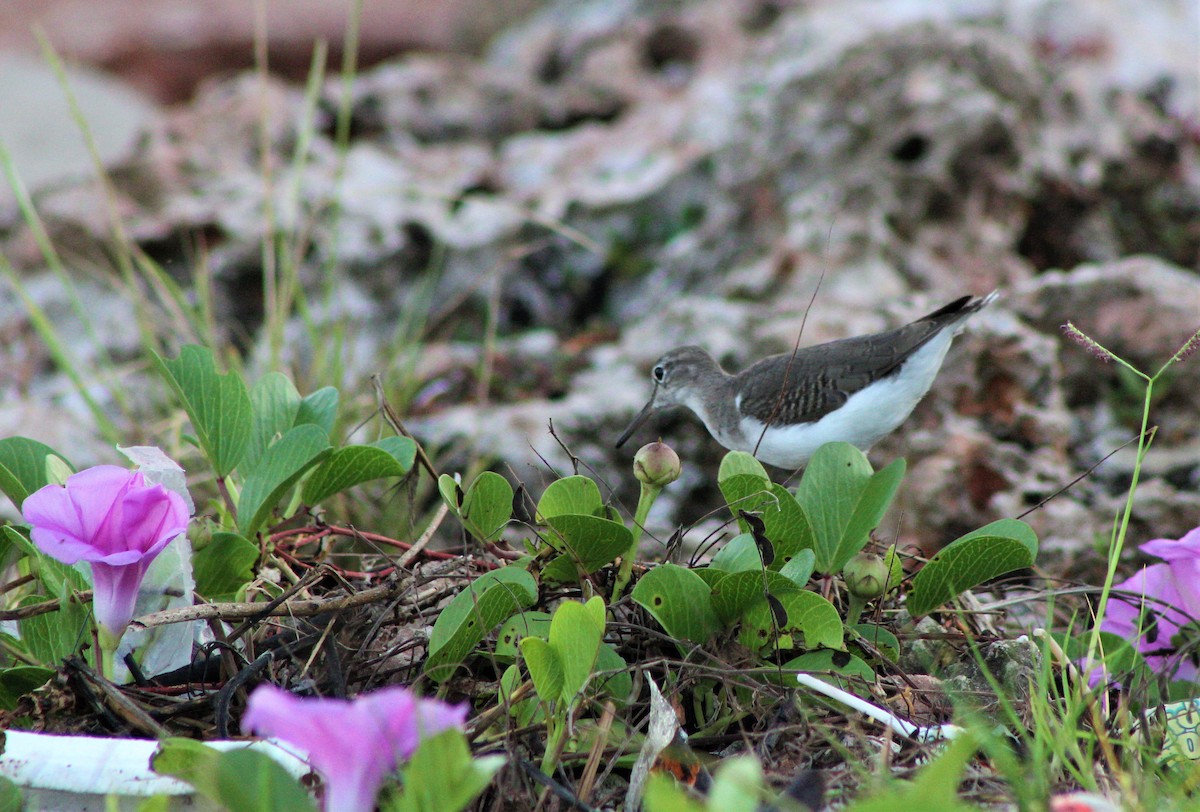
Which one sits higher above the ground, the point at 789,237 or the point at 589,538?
the point at 589,538

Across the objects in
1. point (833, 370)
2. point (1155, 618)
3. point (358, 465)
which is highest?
point (358, 465)

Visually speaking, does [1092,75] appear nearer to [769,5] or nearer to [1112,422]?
[1112,422]

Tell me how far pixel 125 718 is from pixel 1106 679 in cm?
138

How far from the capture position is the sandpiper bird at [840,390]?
2.97m

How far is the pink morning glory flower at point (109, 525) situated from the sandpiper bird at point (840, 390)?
5.50ft

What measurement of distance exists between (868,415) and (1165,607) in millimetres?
1108

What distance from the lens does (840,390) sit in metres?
3.08

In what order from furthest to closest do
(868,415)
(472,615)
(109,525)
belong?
(868,415) < (472,615) < (109,525)

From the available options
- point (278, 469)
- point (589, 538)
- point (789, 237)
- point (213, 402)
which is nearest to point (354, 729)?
point (589, 538)

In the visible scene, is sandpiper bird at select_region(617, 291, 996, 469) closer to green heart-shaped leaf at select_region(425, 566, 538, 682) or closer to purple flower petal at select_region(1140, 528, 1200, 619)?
purple flower petal at select_region(1140, 528, 1200, 619)

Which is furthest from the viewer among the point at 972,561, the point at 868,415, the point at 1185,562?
the point at 868,415

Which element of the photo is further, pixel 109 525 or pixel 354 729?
pixel 109 525

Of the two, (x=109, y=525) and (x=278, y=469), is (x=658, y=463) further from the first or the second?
(x=109, y=525)

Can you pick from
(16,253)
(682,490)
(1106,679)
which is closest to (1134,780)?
(1106,679)
